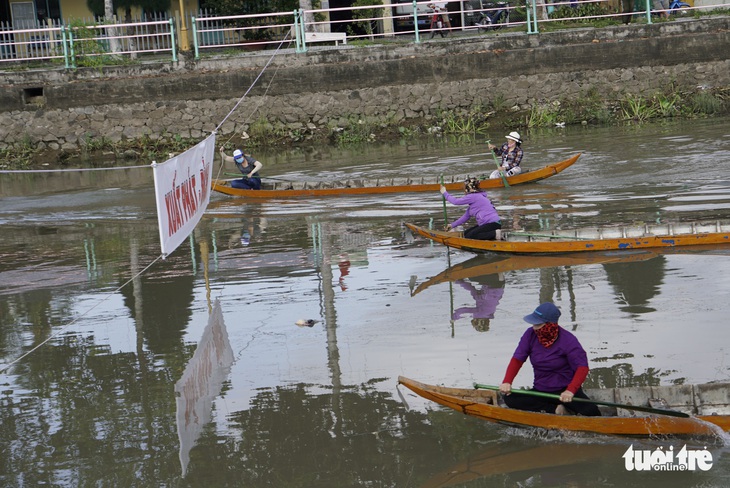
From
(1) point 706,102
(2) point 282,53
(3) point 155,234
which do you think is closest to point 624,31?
(1) point 706,102

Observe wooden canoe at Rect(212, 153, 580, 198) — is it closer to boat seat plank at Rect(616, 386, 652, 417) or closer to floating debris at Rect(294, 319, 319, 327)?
floating debris at Rect(294, 319, 319, 327)


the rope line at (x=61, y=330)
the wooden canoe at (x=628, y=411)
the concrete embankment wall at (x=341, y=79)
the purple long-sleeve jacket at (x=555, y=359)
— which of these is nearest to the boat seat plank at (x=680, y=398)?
the wooden canoe at (x=628, y=411)

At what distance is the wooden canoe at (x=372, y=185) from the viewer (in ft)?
67.4

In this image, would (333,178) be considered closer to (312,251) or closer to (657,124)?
(312,251)

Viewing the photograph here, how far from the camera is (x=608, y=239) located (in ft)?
46.0

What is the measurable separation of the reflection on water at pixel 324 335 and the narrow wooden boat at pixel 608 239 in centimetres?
18

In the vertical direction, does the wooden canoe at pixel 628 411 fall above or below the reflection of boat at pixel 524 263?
below

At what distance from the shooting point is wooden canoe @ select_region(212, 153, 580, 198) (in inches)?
809

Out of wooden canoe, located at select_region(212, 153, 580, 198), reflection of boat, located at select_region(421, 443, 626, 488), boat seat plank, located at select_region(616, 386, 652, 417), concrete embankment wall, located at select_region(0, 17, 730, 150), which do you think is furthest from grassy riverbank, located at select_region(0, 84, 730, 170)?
reflection of boat, located at select_region(421, 443, 626, 488)

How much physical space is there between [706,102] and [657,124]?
2008 millimetres

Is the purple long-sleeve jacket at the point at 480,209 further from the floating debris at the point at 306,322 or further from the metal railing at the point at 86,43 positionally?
the metal railing at the point at 86,43

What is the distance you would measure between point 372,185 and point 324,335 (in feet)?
32.8

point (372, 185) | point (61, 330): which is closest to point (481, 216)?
point (61, 330)

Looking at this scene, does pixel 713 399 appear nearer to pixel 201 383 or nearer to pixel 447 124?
pixel 201 383
